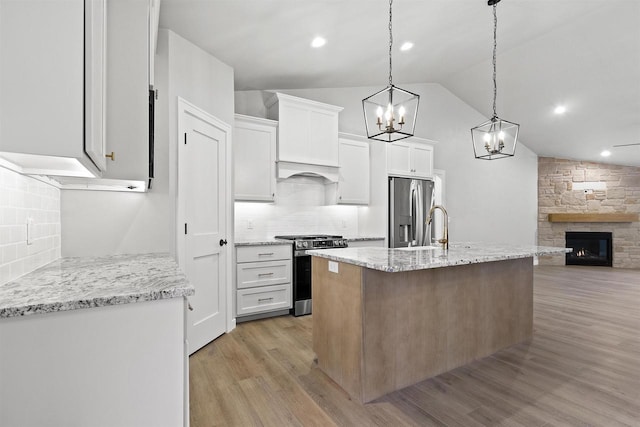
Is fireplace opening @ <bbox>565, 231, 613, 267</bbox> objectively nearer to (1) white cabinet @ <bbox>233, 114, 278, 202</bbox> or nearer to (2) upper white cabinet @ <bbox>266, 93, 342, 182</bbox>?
(2) upper white cabinet @ <bbox>266, 93, 342, 182</bbox>

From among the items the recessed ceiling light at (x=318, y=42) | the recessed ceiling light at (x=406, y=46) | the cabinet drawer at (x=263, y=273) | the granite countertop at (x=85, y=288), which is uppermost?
the recessed ceiling light at (x=406, y=46)

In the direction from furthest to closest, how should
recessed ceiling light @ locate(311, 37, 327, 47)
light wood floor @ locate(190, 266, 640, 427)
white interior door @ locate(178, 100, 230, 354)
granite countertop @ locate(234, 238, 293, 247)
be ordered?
granite countertop @ locate(234, 238, 293, 247), recessed ceiling light @ locate(311, 37, 327, 47), white interior door @ locate(178, 100, 230, 354), light wood floor @ locate(190, 266, 640, 427)

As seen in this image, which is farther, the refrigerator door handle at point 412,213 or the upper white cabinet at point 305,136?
the refrigerator door handle at point 412,213

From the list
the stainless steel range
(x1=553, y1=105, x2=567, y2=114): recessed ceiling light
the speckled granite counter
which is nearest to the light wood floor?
the stainless steel range

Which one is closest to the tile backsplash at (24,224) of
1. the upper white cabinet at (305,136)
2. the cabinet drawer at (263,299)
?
the cabinet drawer at (263,299)

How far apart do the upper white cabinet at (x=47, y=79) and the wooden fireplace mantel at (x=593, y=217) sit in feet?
29.7

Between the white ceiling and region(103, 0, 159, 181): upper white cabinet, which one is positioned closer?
region(103, 0, 159, 181): upper white cabinet

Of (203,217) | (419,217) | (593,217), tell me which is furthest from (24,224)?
(593,217)

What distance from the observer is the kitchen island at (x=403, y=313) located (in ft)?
6.95

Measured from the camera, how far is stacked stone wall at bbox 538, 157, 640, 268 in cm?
739

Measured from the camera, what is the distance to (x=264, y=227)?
4.36 m

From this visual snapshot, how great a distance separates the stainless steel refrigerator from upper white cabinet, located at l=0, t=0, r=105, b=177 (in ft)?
13.4

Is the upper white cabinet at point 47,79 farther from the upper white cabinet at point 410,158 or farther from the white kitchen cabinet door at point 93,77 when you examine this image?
the upper white cabinet at point 410,158

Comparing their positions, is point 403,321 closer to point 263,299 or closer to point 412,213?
point 263,299
